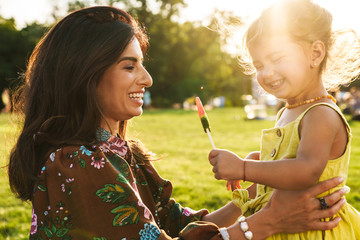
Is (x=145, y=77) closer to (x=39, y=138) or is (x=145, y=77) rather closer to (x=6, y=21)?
(x=39, y=138)

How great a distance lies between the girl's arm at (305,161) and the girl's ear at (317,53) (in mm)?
285

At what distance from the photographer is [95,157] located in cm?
182

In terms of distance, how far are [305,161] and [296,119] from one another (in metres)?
0.28

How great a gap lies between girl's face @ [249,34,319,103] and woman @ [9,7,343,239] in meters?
0.49

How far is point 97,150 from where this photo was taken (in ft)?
6.12

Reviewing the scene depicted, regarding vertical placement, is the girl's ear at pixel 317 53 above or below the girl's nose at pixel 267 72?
above

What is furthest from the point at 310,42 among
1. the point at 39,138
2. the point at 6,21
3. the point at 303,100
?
the point at 6,21

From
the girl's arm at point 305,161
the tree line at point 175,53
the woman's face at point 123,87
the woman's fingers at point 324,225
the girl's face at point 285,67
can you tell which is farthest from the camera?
the tree line at point 175,53

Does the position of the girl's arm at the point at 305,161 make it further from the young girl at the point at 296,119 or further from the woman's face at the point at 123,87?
the woman's face at the point at 123,87

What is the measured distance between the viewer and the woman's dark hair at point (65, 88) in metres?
1.98

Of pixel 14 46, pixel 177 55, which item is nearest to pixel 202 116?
pixel 14 46

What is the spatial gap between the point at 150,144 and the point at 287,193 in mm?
8901

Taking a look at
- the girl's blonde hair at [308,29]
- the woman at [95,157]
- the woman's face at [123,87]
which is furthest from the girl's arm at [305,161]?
the woman's face at [123,87]

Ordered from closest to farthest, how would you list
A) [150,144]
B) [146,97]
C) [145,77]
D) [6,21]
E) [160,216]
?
[145,77] < [160,216] < [150,144] < [146,97] < [6,21]
